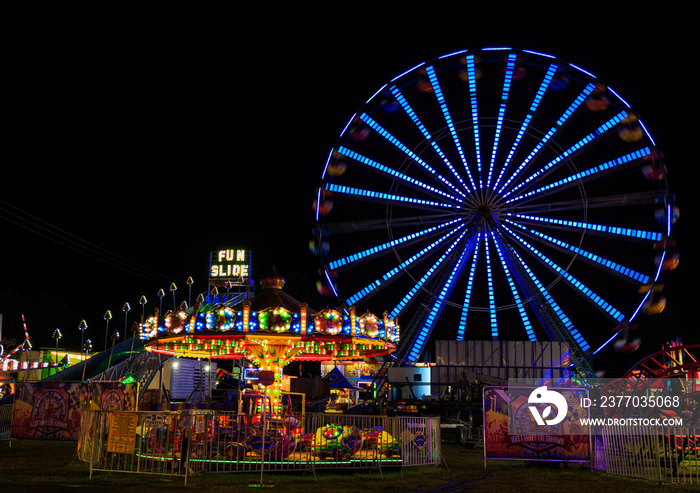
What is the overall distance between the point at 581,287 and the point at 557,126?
578cm

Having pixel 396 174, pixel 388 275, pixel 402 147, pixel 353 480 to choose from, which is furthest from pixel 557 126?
pixel 353 480

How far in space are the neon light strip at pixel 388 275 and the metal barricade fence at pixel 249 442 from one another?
525 inches

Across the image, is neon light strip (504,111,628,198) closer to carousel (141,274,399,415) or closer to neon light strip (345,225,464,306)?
neon light strip (345,225,464,306)

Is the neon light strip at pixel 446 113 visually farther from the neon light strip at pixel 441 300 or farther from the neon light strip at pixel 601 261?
the neon light strip at pixel 601 261

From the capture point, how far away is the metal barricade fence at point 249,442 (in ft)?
33.3

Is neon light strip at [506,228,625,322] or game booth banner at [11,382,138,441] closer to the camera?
game booth banner at [11,382,138,441]

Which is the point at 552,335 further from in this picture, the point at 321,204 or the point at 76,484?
the point at 76,484

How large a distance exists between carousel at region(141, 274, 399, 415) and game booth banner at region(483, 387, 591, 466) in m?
4.00

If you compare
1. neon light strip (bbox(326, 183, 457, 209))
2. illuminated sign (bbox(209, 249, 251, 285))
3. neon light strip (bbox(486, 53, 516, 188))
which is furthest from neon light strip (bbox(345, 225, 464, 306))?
illuminated sign (bbox(209, 249, 251, 285))

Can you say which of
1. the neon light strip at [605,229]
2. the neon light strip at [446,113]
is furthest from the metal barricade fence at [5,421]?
the neon light strip at [605,229]

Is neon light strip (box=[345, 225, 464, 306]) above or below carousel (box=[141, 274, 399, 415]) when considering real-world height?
above

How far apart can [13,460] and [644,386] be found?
1185 centimetres

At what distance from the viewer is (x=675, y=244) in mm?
22719

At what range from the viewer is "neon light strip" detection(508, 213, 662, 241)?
75.5 feet
